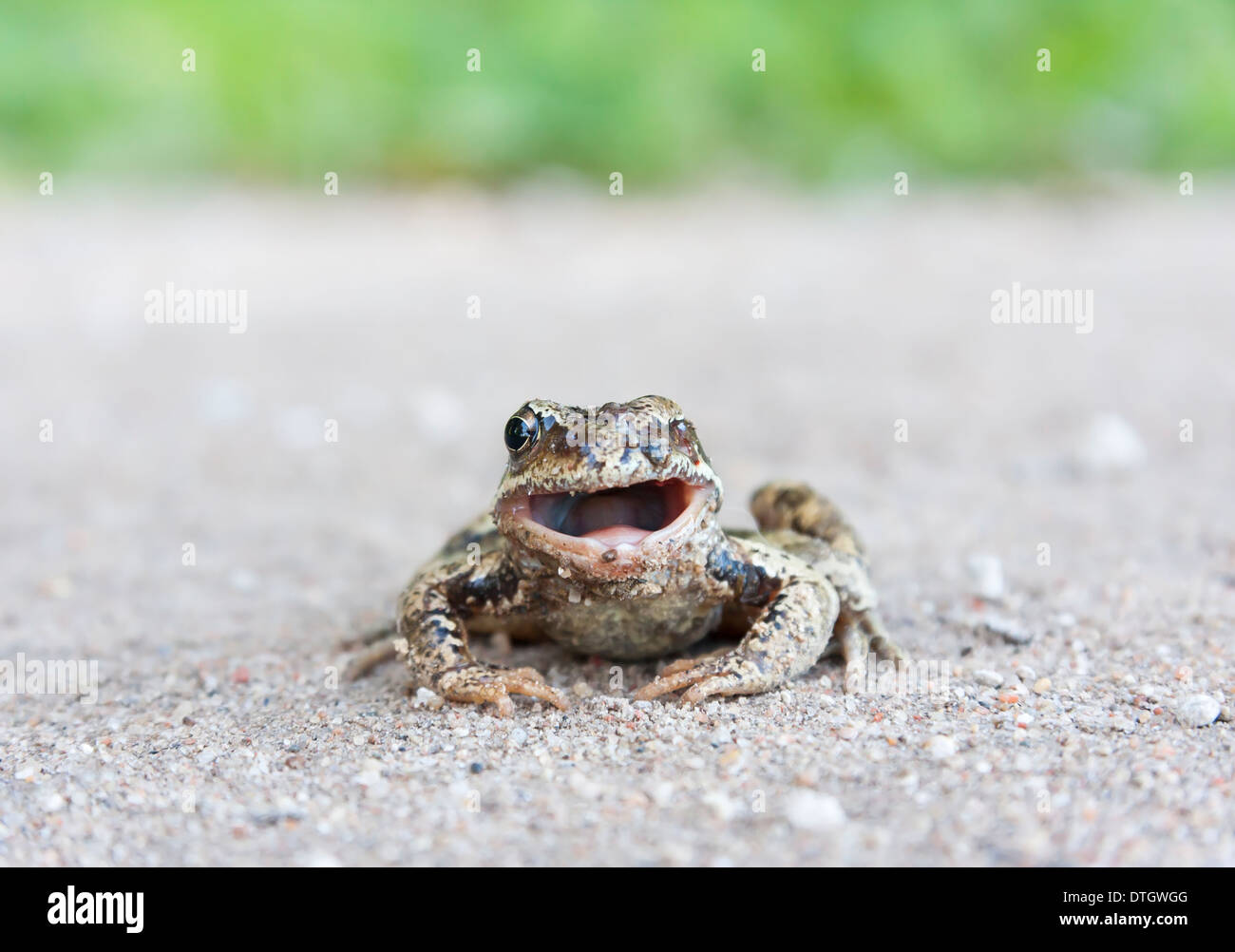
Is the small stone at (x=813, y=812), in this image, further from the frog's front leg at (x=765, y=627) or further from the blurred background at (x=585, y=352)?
the frog's front leg at (x=765, y=627)

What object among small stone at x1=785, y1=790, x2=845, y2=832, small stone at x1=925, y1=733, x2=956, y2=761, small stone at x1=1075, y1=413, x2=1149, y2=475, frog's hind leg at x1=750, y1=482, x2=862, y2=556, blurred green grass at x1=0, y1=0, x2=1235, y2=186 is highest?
blurred green grass at x1=0, y1=0, x2=1235, y2=186

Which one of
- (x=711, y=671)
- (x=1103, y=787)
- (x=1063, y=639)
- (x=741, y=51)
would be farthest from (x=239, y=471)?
(x=741, y=51)

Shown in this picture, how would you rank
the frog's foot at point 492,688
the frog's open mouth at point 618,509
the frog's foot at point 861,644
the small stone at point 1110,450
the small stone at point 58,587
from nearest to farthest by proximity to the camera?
the frog's open mouth at point 618,509, the frog's foot at point 492,688, the frog's foot at point 861,644, the small stone at point 58,587, the small stone at point 1110,450

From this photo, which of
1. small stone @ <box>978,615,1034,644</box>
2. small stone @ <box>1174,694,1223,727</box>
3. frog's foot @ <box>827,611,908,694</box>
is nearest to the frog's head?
frog's foot @ <box>827,611,908,694</box>

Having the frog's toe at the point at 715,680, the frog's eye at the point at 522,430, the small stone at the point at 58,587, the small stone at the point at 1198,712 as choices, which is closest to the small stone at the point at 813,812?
the frog's toe at the point at 715,680

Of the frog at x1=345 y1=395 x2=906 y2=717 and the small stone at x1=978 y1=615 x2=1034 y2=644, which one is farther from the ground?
the frog at x1=345 y1=395 x2=906 y2=717

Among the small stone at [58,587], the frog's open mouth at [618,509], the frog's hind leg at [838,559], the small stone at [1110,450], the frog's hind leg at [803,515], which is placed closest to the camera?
the frog's open mouth at [618,509]

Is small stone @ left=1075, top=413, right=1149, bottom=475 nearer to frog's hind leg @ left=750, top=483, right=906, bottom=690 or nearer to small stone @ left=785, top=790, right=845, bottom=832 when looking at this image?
frog's hind leg @ left=750, top=483, right=906, bottom=690

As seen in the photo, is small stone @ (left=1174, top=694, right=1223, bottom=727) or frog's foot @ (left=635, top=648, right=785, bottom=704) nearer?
small stone @ (left=1174, top=694, right=1223, bottom=727)
